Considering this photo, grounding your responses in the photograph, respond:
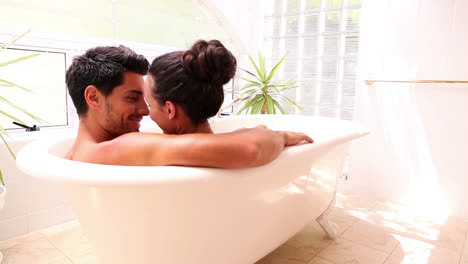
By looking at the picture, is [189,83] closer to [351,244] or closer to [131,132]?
[131,132]

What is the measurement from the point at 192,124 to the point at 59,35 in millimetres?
1583

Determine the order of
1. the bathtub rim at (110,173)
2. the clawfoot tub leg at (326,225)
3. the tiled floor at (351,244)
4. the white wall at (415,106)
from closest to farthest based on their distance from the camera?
the bathtub rim at (110,173)
the tiled floor at (351,244)
the clawfoot tub leg at (326,225)
the white wall at (415,106)

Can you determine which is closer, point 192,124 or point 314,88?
point 192,124

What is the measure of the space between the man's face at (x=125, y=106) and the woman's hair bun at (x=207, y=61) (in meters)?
0.28

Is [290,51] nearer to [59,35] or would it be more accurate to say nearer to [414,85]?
[414,85]

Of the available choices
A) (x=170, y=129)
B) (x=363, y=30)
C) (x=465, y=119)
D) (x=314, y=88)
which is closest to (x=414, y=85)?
(x=465, y=119)

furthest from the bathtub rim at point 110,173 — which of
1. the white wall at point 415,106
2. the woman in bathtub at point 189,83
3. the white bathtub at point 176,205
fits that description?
the white wall at point 415,106

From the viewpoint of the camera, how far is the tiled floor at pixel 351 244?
1.74 m

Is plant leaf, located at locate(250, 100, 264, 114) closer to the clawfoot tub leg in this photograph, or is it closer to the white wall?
the white wall

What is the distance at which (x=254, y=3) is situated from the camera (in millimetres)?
3512

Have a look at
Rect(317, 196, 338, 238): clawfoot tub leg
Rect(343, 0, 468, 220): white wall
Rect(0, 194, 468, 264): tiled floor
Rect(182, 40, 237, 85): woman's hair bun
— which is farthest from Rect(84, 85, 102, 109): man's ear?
Rect(343, 0, 468, 220): white wall

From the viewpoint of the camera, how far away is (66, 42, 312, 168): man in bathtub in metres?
0.92

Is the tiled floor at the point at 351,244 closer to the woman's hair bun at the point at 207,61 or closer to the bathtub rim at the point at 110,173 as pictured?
the bathtub rim at the point at 110,173

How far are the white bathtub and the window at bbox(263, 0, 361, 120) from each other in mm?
1730
